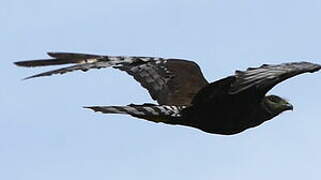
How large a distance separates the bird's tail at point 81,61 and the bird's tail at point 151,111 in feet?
1.89

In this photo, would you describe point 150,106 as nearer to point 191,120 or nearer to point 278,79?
point 191,120

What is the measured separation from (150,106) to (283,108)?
2.27 m

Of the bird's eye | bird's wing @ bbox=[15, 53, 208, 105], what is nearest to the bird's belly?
bird's wing @ bbox=[15, 53, 208, 105]

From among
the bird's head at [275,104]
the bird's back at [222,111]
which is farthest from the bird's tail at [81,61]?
the bird's head at [275,104]

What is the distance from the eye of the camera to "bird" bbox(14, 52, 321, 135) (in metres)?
18.0

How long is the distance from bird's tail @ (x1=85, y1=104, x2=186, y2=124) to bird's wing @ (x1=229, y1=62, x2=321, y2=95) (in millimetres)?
1224

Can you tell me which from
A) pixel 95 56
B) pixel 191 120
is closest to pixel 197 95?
pixel 191 120

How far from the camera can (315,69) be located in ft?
58.8

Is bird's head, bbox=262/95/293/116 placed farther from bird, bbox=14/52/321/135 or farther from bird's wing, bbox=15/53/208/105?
bird's wing, bbox=15/53/208/105

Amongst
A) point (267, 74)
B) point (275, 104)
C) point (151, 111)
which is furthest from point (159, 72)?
point (267, 74)

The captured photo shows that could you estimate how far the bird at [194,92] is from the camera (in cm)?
1795

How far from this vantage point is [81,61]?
1967 centimetres

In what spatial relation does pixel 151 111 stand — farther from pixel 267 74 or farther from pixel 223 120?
pixel 267 74

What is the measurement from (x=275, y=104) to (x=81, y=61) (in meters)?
2.80
